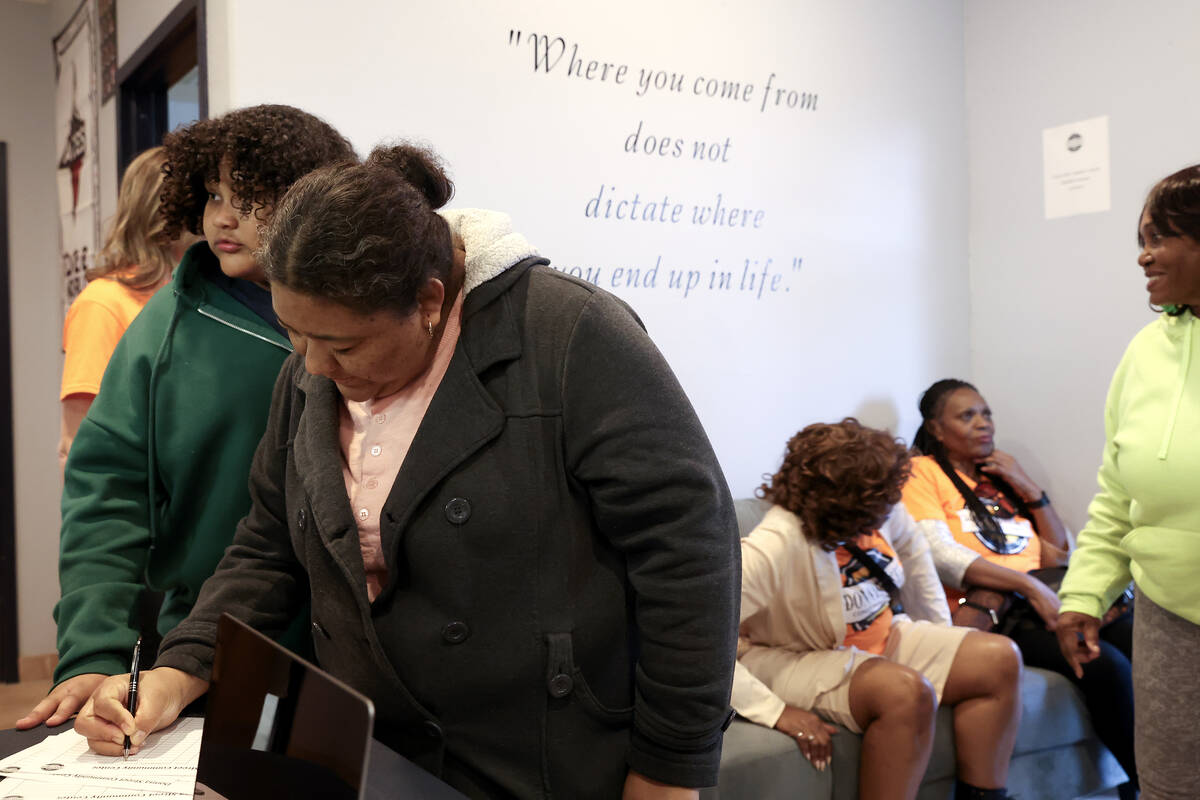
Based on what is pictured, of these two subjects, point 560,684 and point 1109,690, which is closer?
point 560,684

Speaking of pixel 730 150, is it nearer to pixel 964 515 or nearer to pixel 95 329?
pixel 964 515

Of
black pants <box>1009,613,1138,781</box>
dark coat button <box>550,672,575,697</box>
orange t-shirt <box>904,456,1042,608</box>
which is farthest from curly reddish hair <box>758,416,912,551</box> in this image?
dark coat button <box>550,672,575,697</box>

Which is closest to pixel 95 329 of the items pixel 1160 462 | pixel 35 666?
pixel 1160 462

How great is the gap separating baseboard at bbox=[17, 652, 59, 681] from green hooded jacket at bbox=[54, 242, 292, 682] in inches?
135

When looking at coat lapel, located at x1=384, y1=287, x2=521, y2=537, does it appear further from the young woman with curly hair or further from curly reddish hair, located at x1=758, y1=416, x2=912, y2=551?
curly reddish hair, located at x1=758, y1=416, x2=912, y2=551

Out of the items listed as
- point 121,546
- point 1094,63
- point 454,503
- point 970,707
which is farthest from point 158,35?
point 1094,63

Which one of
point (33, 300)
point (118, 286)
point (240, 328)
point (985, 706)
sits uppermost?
point (33, 300)

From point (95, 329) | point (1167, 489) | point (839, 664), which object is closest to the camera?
point (1167, 489)

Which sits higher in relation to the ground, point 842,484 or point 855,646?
point 842,484

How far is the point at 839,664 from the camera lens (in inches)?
95.7

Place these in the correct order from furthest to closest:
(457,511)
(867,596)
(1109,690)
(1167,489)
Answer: (1109,690)
(867,596)
(1167,489)
(457,511)

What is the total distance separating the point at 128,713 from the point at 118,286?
1190 mm

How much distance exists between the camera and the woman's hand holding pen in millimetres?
1049

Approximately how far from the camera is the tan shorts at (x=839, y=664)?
2.42 m
